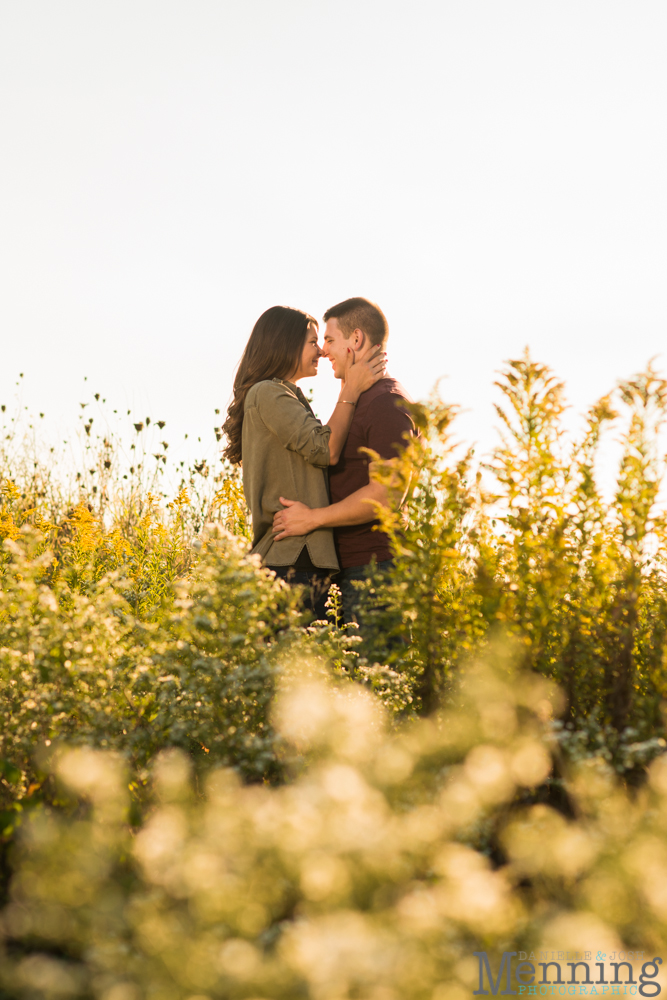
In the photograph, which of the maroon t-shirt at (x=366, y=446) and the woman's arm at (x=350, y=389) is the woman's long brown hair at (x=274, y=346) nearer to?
Result: the woman's arm at (x=350, y=389)

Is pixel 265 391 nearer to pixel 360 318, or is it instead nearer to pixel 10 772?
pixel 360 318

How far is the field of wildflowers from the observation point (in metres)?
1.50

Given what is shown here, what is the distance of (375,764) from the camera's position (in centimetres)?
203

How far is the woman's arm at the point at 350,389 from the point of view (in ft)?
13.0

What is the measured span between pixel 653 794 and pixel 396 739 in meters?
0.85

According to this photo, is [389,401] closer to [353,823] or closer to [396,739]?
[396,739]

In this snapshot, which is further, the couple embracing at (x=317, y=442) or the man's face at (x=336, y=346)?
the man's face at (x=336, y=346)

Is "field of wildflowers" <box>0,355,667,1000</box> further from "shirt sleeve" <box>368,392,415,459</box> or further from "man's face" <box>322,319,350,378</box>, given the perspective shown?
"man's face" <box>322,319,350,378</box>

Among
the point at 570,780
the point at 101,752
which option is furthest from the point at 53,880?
the point at 570,780

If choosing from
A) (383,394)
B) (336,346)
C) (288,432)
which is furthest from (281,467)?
(336,346)

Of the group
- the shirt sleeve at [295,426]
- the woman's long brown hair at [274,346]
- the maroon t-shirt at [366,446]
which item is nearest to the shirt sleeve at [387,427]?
the maroon t-shirt at [366,446]

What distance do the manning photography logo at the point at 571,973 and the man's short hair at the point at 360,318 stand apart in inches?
130

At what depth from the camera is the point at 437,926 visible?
1400 millimetres

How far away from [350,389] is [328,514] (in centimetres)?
76
